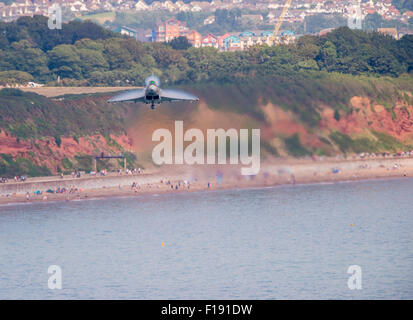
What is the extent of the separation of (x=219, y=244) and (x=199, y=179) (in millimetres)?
24700

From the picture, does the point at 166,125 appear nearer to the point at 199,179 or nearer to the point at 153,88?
the point at 199,179

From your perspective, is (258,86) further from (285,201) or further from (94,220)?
(94,220)

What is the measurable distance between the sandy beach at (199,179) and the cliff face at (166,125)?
2.85m

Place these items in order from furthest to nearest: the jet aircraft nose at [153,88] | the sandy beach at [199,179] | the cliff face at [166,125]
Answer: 1. the cliff face at [166,125]
2. the sandy beach at [199,179]
3. the jet aircraft nose at [153,88]

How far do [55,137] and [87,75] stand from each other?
190ft

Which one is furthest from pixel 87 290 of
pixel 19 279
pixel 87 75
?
pixel 87 75

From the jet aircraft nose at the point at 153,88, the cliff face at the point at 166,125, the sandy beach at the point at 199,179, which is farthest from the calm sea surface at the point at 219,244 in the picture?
the jet aircraft nose at the point at 153,88

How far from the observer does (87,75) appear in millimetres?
198625

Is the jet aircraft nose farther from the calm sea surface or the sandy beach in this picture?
the sandy beach

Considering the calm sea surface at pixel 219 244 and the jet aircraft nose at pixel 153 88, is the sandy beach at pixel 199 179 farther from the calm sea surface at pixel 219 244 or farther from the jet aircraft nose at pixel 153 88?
the jet aircraft nose at pixel 153 88

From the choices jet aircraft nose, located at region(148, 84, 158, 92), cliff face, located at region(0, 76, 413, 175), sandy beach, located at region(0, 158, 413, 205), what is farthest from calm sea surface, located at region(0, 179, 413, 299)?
jet aircraft nose, located at region(148, 84, 158, 92)

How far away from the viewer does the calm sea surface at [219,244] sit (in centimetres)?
9350

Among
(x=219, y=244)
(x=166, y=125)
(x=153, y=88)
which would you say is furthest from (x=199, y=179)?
(x=153, y=88)

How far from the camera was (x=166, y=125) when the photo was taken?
140 meters
